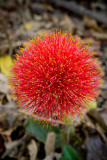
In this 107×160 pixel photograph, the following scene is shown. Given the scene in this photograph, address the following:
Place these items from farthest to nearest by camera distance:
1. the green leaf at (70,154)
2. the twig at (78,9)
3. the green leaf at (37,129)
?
the twig at (78,9) → the green leaf at (37,129) → the green leaf at (70,154)

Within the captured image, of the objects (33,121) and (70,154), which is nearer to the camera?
(70,154)

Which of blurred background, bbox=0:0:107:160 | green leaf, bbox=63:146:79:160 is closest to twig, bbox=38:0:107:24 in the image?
blurred background, bbox=0:0:107:160

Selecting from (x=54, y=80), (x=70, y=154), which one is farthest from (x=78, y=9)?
(x=70, y=154)

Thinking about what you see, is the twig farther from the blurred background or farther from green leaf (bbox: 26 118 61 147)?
green leaf (bbox: 26 118 61 147)

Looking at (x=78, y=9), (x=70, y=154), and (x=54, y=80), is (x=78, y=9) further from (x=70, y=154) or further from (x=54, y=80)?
(x=70, y=154)

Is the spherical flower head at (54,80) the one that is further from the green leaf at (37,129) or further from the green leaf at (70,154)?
the green leaf at (70,154)

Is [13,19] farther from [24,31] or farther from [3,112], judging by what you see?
[3,112]

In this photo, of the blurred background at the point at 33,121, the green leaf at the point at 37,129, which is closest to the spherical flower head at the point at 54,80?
the green leaf at the point at 37,129
